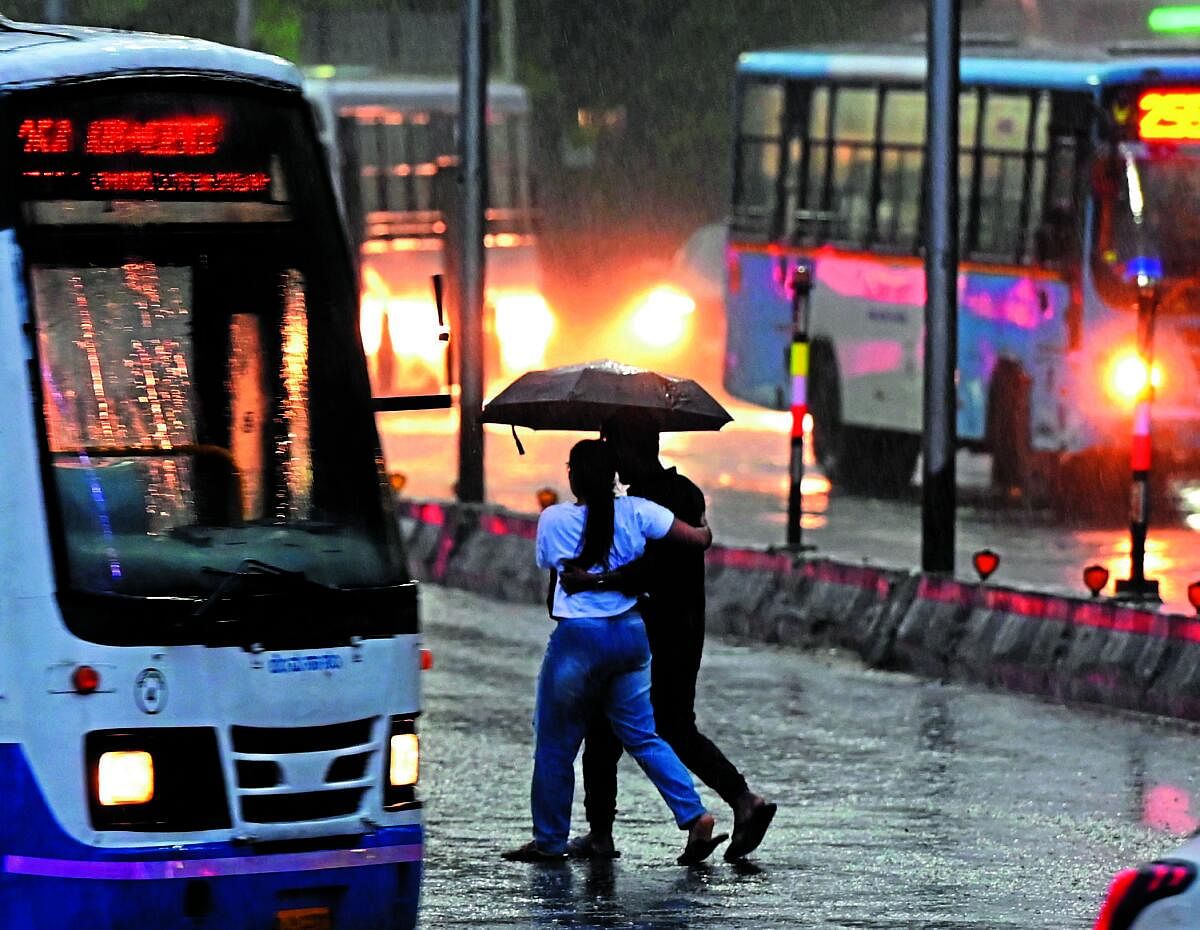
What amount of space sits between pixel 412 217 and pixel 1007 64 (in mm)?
13891

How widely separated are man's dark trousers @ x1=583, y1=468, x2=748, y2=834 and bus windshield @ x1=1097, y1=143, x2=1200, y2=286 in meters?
12.1

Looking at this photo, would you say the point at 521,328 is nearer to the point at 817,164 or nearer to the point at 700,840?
the point at 817,164

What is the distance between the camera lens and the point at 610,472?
36.4ft

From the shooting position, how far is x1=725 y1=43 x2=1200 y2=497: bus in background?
23.4 m

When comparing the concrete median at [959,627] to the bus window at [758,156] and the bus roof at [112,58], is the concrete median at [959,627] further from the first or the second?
the bus window at [758,156]

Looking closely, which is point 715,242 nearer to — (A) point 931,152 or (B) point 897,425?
(B) point 897,425

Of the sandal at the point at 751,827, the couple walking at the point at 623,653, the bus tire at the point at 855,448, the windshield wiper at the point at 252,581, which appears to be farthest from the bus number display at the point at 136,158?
the bus tire at the point at 855,448

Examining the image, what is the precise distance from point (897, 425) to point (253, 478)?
17.5 metres

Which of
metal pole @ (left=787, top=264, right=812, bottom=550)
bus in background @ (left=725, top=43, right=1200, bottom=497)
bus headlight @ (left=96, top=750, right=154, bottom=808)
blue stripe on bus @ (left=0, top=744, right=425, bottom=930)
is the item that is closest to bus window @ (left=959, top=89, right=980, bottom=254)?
bus in background @ (left=725, top=43, right=1200, bottom=497)

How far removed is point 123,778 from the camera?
27.1ft

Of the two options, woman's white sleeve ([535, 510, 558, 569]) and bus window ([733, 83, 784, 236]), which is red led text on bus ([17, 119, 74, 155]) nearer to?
woman's white sleeve ([535, 510, 558, 569])

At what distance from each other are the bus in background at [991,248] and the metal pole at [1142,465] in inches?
233

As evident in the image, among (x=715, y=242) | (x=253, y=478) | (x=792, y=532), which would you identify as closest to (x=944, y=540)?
(x=792, y=532)

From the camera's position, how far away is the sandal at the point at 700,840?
37.0 feet
